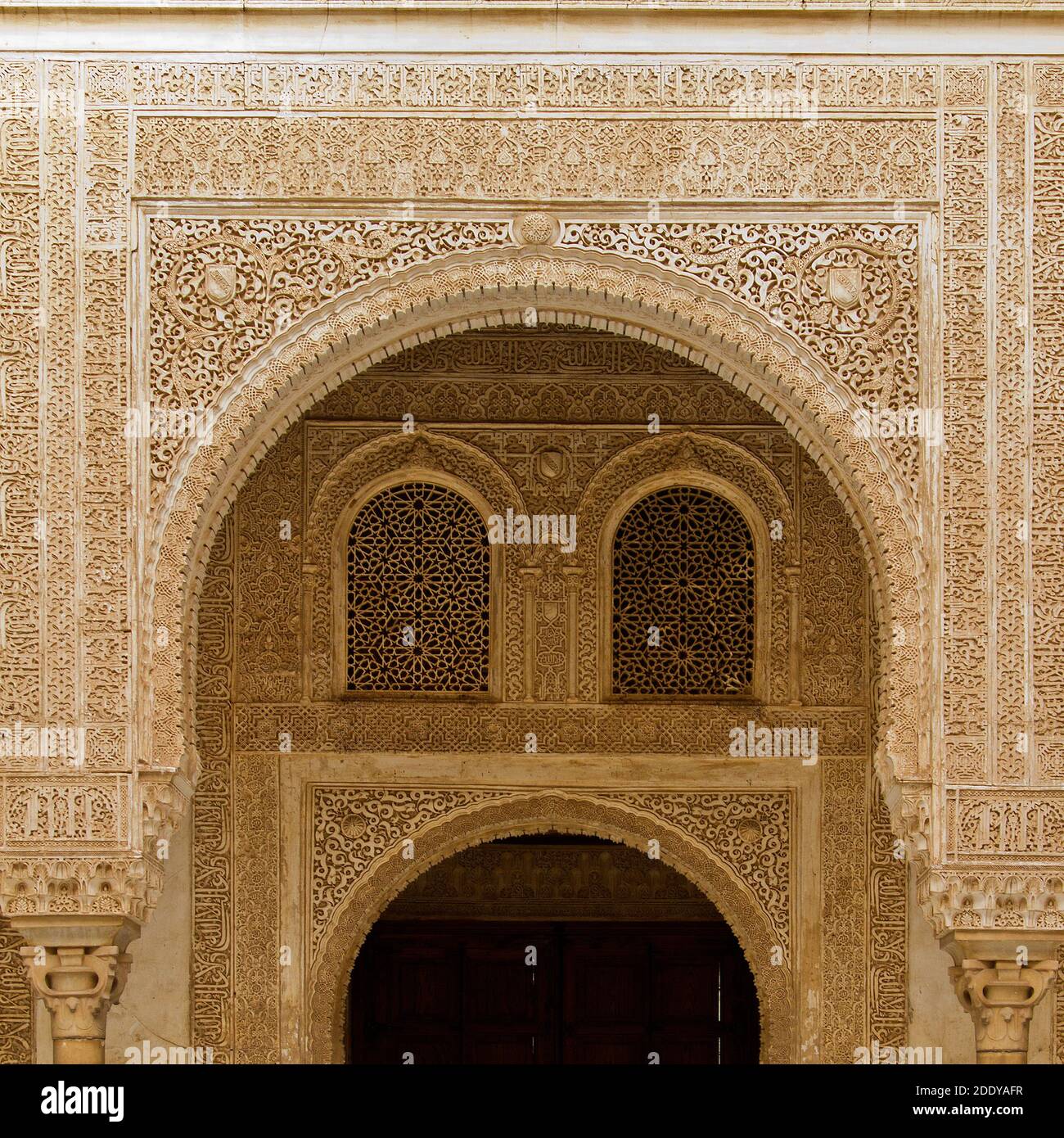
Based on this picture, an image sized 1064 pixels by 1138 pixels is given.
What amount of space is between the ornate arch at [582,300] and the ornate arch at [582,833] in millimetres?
1293

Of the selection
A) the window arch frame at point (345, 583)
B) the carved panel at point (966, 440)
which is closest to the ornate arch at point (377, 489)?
the window arch frame at point (345, 583)

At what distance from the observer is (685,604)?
6.90 meters

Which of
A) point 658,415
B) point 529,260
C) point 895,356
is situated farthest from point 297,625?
point 895,356

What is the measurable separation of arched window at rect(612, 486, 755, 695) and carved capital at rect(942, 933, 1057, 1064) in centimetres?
161

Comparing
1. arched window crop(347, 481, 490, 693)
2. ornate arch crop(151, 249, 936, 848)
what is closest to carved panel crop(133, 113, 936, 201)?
ornate arch crop(151, 249, 936, 848)

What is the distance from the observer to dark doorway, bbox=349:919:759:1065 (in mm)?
7656

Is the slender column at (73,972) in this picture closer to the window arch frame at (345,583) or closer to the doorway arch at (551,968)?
the window arch frame at (345,583)

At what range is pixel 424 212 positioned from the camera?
5523 mm

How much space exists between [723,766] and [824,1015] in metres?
0.89

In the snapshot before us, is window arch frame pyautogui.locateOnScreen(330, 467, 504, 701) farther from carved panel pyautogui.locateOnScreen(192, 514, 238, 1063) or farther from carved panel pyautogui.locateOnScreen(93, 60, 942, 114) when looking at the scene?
carved panel pyautogui.locateOnScreen(93, 60, 942, 114)

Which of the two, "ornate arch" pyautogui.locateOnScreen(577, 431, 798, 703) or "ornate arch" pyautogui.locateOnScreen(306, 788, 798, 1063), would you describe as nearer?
"ornate arch" pyautogui.locateOnScreen(306, 788, 798, 1063)

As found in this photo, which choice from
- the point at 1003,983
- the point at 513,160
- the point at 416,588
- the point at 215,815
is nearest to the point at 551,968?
the point at 215,815

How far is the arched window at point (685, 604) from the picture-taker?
6.90m
